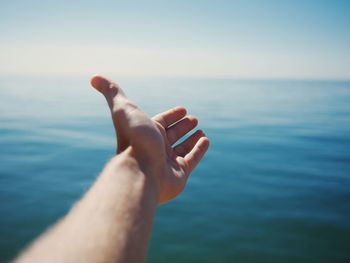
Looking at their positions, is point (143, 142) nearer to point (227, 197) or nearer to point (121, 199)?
point (121, 199)

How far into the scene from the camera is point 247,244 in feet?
14.5

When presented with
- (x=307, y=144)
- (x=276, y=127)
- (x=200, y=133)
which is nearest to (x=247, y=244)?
(x=200, y=133)

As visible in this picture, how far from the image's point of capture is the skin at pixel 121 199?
50.1 inches

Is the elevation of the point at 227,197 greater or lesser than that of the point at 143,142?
lesser

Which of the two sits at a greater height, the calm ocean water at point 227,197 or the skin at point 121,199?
the skin at point 121,199

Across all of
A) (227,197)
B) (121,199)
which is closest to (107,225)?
(121,199)

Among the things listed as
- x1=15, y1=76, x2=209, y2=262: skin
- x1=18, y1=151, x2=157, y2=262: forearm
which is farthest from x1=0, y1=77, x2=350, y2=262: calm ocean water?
→ x1=18, y1=151, x2=157, y2=262: forearm

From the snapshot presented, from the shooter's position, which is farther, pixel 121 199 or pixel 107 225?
pixel 121 199

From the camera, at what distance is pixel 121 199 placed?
5.07ft

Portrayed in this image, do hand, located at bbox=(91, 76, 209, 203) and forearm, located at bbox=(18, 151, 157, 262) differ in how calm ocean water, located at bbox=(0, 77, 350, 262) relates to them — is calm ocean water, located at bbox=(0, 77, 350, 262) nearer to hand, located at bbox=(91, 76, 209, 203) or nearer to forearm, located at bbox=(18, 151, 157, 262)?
hand, located at bbox=(91, 76, 209, 203)

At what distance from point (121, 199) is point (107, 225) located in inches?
7.6

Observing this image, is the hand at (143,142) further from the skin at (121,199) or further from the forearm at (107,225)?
the forearm at (107,225)

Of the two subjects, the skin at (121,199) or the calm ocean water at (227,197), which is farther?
the calm ocean water at (227,197)

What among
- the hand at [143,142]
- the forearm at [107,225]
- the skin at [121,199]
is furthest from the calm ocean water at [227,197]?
the forearm at [107,225]
